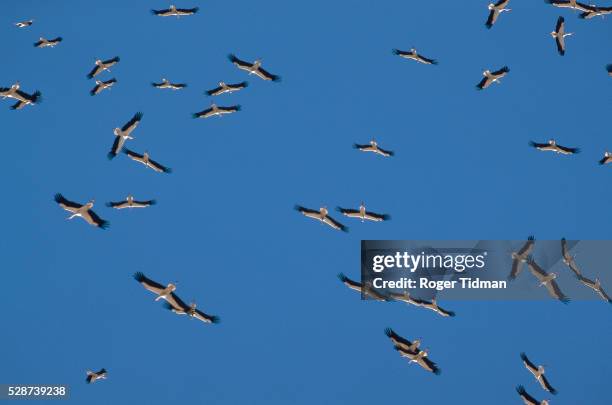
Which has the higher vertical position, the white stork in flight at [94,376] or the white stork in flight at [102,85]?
the white stork in flight at [102,85]

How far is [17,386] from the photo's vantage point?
18.2m

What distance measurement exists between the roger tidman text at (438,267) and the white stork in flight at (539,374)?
1.56 metres

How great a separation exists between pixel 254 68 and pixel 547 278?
655 centimetres

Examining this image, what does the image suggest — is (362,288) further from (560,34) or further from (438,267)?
(560,34)

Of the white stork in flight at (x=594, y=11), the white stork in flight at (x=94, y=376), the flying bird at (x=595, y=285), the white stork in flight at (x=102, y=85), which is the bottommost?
the white stork in flight at (x=94, y=376)

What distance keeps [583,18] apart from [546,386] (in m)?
6.91

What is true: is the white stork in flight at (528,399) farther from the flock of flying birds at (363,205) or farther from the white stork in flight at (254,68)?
the white stork in flight at (254,68)

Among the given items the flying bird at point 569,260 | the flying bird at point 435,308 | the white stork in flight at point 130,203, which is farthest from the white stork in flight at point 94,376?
the flying bird at point 569,260

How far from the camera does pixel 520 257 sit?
61.7 ft

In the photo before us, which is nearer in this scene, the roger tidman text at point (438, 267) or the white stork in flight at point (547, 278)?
the white stork in flight at point (547, 278)

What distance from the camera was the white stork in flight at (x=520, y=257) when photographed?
1878cm

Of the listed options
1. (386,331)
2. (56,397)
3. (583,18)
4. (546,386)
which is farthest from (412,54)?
(56,397)

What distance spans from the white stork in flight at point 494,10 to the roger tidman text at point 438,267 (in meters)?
4.29

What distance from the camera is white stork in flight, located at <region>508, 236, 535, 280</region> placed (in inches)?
739
